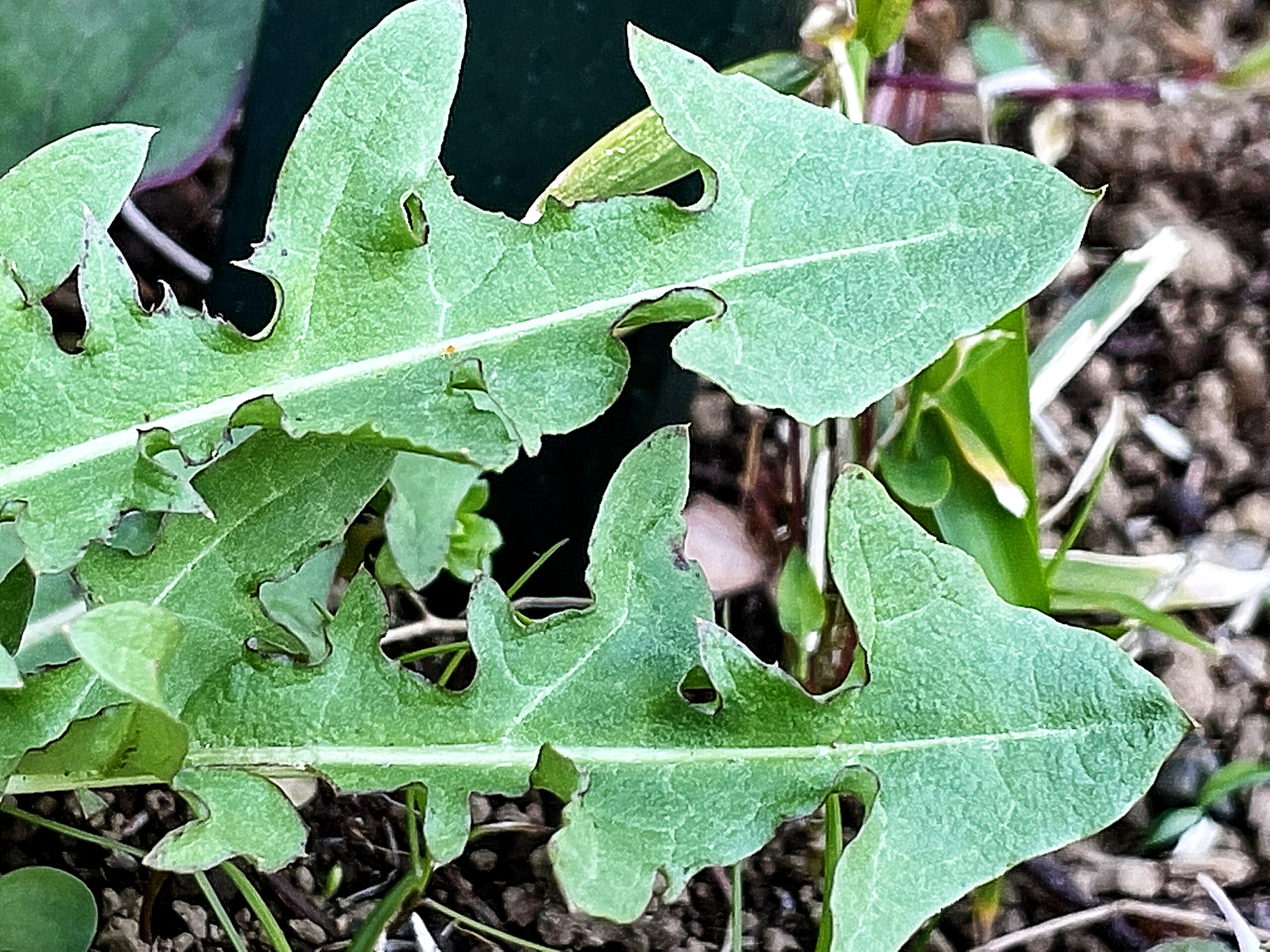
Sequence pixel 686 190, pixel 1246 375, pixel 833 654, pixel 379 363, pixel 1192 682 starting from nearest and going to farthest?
pixel 379 363
pixel 686 190
pixel 833 654
pixel 1192 682
pixel 1246 375

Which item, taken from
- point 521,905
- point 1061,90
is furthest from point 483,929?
point 1061,90

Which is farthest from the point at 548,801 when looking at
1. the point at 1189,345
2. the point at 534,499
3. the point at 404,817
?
the point at 1189,345

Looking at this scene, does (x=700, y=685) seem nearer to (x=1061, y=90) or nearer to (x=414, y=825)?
(x=414, y=825)

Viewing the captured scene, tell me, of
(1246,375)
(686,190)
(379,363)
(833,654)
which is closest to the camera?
(379,363)

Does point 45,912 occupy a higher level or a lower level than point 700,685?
lower

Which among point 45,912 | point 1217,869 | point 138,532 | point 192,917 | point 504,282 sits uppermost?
point 504,282

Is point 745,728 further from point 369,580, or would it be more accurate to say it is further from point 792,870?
point 792,870

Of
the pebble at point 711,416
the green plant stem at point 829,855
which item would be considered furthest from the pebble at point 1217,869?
the pebble at point 711,416
